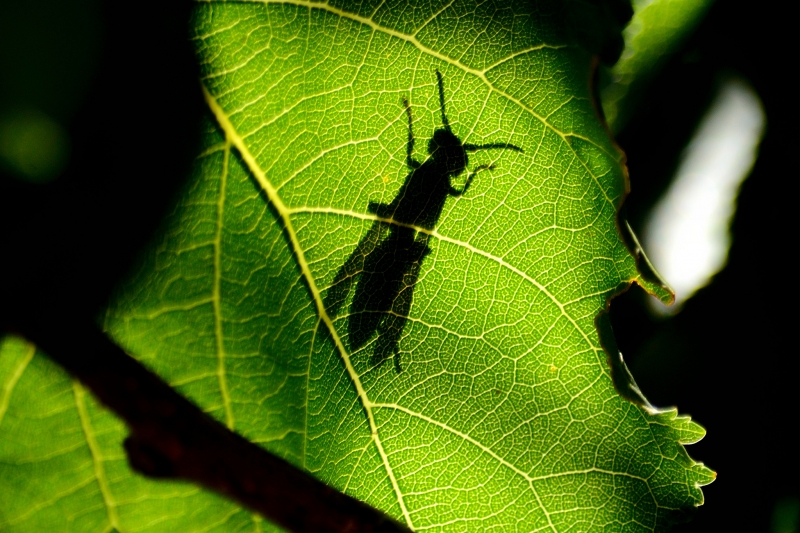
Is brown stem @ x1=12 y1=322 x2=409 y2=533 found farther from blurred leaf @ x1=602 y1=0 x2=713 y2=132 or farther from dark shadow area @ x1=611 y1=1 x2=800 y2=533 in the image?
blurred leaf @ x1=602 y1=0 x2=713 y2=132

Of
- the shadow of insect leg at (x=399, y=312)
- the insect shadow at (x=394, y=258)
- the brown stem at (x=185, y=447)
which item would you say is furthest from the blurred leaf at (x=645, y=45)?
the brown stem at (x=185, y=447)

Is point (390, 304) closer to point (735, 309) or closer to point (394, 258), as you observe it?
point (394, 258)

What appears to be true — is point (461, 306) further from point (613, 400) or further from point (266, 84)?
point (266, 84)

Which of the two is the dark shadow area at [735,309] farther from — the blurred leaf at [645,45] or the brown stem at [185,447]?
the brown stem at [185,447]

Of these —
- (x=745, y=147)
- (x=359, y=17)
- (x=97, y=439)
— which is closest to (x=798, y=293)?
(x=745, y=147)

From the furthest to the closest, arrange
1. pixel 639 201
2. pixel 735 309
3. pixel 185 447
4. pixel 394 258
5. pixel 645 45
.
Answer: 1. pixel 639 201
2. pixel 735 309
3. pixel 645 45
4. pixel 394 258
5. pixel 185 447

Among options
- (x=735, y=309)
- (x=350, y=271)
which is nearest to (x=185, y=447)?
(x=350, y=271)

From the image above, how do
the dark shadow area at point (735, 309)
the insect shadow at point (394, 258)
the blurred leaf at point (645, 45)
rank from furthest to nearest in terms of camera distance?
1. the dark shadow area at point (735, 309)
2. the blurred leaf at point (645, 45)
3. the insect shadow at point (394, 258)
